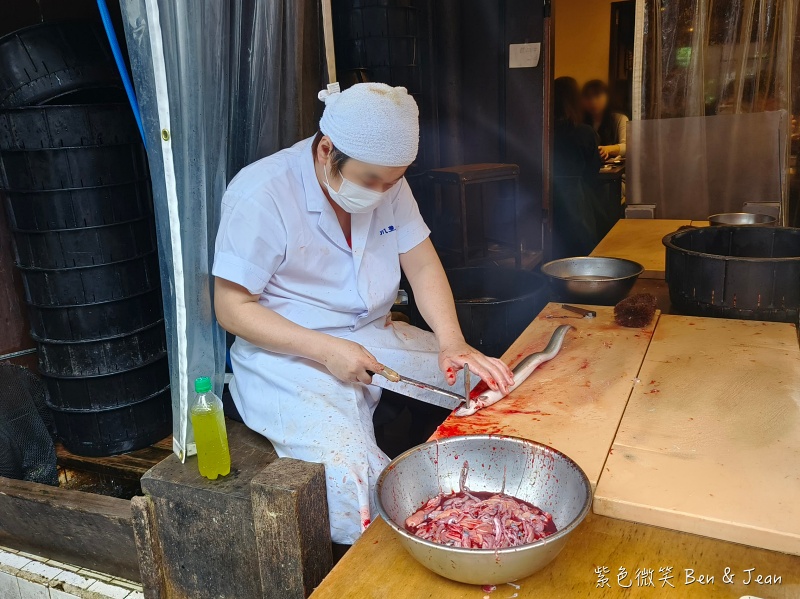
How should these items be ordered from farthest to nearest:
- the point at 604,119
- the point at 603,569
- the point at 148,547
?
the point at 604,119 < the point at 148,547 < the point at 603,569

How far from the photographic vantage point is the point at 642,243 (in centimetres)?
388

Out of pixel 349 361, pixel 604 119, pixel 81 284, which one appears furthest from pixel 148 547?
pixel 604 119

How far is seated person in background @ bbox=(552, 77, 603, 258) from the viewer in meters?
6.66

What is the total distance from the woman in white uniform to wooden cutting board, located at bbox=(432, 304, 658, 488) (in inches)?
5.2

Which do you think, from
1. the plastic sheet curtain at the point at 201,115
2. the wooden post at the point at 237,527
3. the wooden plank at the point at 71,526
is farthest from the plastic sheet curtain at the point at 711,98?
the wooden plank at the point at 71,526

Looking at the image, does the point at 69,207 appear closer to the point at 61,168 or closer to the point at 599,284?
the point at 61,168

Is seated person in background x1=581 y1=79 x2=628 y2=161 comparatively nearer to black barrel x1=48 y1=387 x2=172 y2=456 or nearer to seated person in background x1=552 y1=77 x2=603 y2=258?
seated person in background x1=552 y1=77 x2=603 y2=258

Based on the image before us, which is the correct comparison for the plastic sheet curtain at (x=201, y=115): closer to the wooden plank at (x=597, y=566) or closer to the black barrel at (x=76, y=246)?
the black barrel at (x=76, y=246)

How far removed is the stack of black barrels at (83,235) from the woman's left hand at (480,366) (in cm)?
180

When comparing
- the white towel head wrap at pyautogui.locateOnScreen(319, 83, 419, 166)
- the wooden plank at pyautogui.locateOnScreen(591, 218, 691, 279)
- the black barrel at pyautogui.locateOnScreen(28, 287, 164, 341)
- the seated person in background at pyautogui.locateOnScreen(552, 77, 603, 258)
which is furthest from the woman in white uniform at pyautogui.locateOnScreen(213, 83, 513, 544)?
the seated person in background at pyautogui.locateOnScreen(552, 77, 603, 258)

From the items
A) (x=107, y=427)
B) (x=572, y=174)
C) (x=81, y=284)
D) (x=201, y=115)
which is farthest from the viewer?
(x=572, y=174)

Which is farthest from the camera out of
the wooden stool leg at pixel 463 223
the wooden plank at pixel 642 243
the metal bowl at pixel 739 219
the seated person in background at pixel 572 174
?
the seated person in background at pixel 572 174

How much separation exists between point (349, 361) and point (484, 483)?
639 mm

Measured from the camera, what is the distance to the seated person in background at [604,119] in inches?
292
